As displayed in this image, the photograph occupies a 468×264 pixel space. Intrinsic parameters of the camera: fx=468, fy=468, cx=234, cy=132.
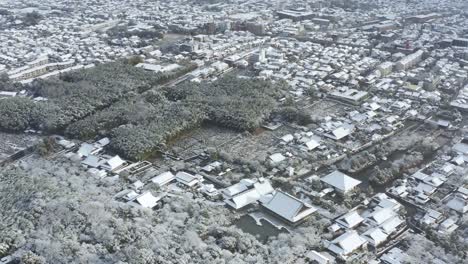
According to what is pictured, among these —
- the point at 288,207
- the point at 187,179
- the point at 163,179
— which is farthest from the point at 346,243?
the point at 163,179

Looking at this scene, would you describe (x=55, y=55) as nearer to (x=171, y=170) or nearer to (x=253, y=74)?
(x=253, y=74)

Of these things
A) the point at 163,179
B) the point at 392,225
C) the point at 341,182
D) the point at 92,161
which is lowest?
the point at 92,161

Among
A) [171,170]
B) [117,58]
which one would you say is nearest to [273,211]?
[171,170]

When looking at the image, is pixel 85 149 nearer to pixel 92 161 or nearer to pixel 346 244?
pixel 92 161

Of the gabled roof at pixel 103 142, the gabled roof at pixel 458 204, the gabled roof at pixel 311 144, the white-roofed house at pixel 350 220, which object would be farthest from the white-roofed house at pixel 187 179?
the gabled roof at pixel 458 204

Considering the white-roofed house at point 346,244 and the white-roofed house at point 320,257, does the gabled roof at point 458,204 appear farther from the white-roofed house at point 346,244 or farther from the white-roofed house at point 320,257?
the white-roofed house at point 320,257

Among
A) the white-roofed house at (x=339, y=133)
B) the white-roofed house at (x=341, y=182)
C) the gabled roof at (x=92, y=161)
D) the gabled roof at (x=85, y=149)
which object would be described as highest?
the white-roofed house at (x=341, y=182)
